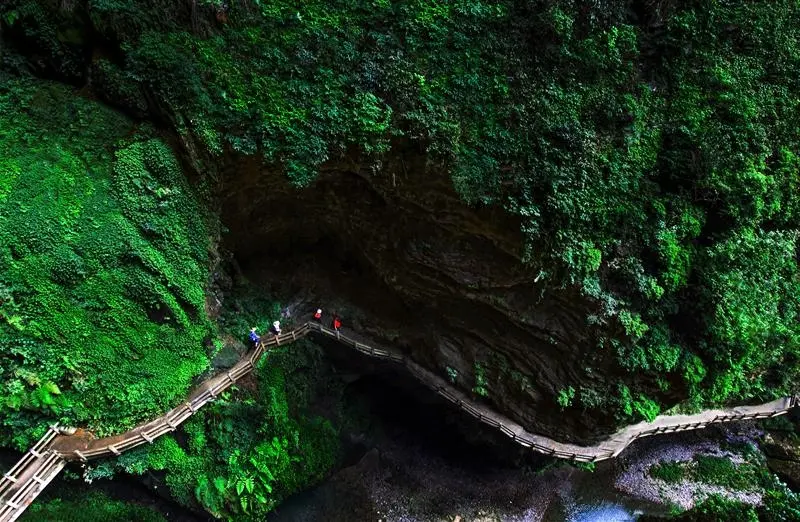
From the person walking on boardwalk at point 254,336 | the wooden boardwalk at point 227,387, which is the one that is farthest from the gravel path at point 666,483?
the person walking on boardwalk at point 254,336

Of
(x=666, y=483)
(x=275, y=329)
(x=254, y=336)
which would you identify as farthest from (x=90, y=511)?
(x=666, y=483)

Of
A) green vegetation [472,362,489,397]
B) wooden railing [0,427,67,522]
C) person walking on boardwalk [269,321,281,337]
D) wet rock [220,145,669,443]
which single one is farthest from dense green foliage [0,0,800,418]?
wooden railing [0,427,67,522]

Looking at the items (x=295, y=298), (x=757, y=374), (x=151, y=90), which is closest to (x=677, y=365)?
(x=757, y=374)

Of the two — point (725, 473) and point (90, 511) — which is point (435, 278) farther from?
point (725, 473)

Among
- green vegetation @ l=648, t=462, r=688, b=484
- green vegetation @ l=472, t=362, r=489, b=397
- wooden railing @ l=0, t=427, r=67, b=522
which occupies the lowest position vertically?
green vegetation @ l=648, t=462, r=688, b=484

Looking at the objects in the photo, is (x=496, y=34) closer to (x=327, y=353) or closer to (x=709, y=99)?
(x=709, y=99)

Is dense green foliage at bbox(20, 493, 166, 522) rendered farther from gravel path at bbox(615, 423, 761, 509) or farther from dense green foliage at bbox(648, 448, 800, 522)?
dense green foliage at bbox(648, 448, 800, 522)
